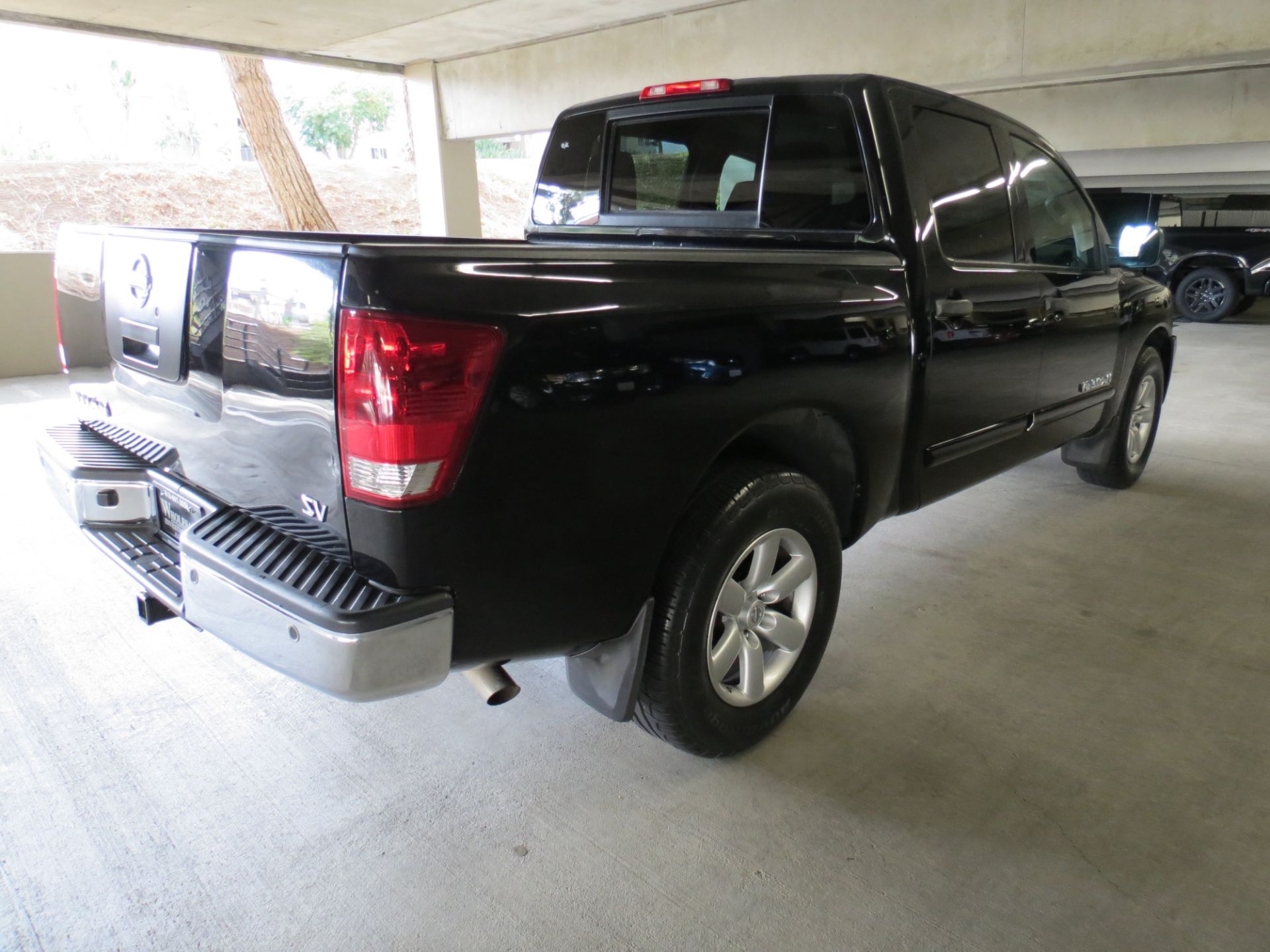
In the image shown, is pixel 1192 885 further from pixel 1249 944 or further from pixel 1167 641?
pixel 1167 641

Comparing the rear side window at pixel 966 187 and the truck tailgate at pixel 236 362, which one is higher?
the rear side window at pixel 966 187

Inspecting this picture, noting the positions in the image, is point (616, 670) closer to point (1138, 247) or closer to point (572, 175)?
point (572, 175)

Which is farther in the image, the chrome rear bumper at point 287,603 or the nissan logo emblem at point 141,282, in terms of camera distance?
the nissan logo emblem at point 141,282

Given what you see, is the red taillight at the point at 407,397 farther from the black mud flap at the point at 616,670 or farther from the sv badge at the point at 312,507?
the black mud flap at the point at 616,670

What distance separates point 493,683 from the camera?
6.75ft

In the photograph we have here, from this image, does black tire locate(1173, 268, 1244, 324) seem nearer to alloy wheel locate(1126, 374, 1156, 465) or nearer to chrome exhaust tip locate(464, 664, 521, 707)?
alloy wheel locate(1126, 374, 1156, 465)

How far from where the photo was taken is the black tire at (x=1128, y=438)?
15.8ft

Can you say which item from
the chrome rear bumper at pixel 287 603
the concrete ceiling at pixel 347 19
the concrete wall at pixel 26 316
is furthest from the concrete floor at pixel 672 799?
the concrete ceiling at pixel 347 19

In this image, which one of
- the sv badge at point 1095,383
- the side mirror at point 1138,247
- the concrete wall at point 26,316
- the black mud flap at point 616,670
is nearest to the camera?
the black mud flap at point 616,670

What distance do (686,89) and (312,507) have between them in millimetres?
2227

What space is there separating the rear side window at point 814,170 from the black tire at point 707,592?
3.28ft

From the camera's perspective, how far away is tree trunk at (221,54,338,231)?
14.0m

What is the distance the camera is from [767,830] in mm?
2260

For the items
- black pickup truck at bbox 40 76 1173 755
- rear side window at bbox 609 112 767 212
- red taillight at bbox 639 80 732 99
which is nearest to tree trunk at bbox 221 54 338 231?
rear side window at bbox 609 112 767 212
